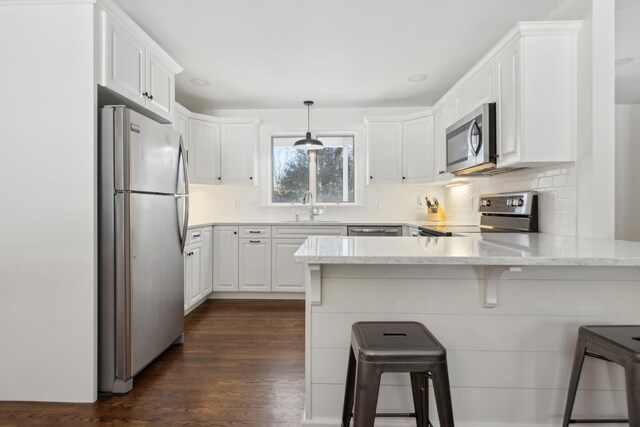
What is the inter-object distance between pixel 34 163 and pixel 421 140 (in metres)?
3.59

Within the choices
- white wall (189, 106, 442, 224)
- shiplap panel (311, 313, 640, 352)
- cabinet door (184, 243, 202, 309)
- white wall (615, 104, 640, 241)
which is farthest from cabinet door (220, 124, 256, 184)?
white wall (615, 104, 640, 241)

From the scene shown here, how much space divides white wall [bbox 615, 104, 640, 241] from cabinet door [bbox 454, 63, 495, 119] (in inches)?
50.0

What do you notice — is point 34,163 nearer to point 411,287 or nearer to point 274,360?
point 274,360

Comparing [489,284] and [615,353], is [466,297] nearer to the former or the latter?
[489,284]

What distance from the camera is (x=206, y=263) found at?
384 cm

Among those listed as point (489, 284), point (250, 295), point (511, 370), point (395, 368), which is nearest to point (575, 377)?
point (511, 370)

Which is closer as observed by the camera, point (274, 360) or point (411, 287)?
point (411, 287)

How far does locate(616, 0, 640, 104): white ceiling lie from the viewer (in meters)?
2.33

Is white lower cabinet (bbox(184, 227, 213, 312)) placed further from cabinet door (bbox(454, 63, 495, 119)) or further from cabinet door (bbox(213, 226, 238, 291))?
cabinet door (bbox(454, 63, 495, 119))

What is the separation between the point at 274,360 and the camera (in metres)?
2.42

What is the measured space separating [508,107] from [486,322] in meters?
1.45

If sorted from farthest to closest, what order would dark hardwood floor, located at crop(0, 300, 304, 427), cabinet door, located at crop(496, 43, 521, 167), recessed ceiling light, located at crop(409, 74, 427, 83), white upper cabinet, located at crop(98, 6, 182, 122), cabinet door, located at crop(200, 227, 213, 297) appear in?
cabinet door, located at crop(200, 227, 213, 297), recessed ceiling light, located at crop(409, 74, 427, 83), cabinet door, located at crop(496, 43, 521, 167), white upper cabinet, located at crop(98, 6, 182, 122), dark hardwood floor, located at crop(0, 300, 304, 427)

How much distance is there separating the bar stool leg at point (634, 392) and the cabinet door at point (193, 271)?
10.4ft

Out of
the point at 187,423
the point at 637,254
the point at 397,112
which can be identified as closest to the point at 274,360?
the point at 187,423
